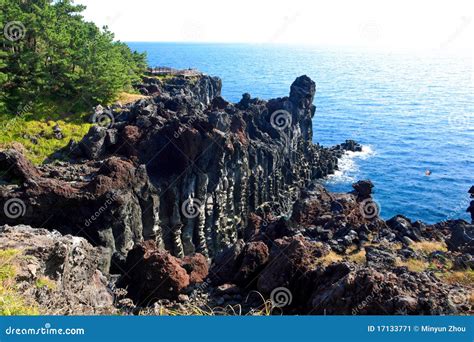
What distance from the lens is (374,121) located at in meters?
169

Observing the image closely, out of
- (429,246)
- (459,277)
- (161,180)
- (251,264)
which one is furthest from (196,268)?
(429,246)

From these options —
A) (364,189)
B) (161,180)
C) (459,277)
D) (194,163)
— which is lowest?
(364,189)

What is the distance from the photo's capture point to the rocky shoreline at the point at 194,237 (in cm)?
1912

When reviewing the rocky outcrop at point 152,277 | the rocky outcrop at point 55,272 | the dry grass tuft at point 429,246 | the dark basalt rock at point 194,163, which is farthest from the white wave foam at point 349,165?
the rocky outcrop at point 55,272

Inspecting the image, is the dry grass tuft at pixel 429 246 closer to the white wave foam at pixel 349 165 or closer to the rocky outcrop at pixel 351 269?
the rocky outcrop at pixel 351 269

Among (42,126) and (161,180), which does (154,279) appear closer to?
(161,180)

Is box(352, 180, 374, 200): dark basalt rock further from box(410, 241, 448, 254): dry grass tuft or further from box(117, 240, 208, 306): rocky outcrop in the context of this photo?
box(117, 240, 208, 306): rocky outcrop

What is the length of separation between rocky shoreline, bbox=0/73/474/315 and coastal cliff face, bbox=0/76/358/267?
141mm

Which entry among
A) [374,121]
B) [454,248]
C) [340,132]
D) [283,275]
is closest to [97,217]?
[283,275]

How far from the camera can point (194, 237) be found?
47.0 m

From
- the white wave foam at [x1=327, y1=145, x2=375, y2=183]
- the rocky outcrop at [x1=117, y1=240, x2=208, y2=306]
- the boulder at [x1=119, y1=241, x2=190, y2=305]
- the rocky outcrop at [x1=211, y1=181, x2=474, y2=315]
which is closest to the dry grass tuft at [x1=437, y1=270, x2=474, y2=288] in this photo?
the rocky outcrop at [x1=211, y1=181, x2=474, y2=315]

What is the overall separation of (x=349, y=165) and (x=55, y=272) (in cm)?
10118

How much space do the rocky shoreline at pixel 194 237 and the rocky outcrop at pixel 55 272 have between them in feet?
0.26

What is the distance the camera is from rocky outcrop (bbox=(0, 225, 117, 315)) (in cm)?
1515
